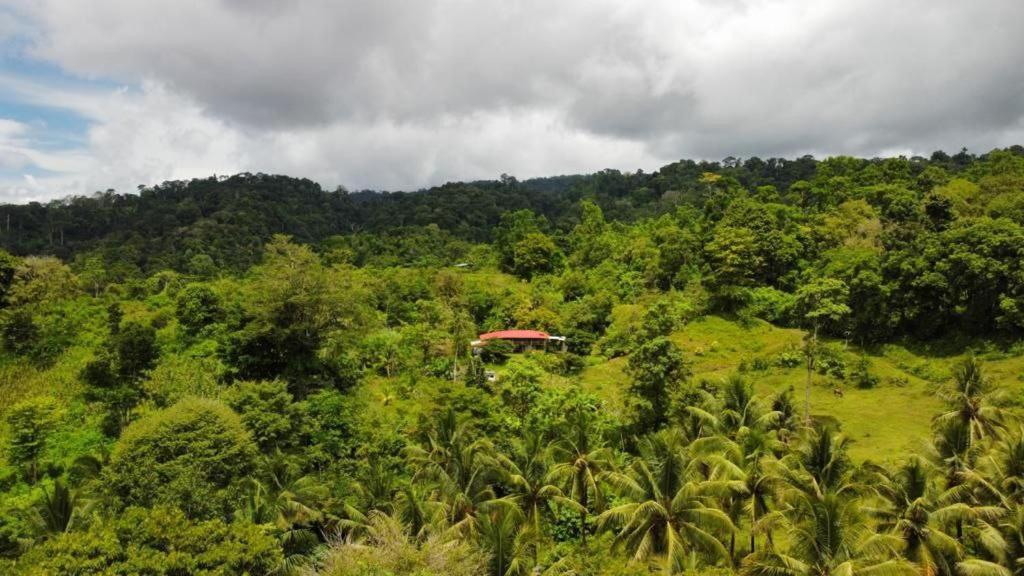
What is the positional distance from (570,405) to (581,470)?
9164 mm

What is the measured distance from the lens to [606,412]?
3484cm

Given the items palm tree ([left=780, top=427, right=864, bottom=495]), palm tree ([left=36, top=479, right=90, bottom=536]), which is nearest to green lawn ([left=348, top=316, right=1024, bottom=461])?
palm tree ([left=780, top=427, right=864, bottom=495])

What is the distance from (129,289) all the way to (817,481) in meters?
62.2

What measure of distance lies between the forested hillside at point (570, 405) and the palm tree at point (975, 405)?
11 centimetres

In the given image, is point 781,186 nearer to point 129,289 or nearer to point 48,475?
point 129,289

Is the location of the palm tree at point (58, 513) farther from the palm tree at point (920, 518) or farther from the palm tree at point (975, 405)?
the palm tree at point (975, 405)

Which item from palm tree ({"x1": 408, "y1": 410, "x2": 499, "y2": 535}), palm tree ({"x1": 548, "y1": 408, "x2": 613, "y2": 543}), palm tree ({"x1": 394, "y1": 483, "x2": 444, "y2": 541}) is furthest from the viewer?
palm tree ({"x1": 548, "y1": 408, "x2": 613, "y2": 543})

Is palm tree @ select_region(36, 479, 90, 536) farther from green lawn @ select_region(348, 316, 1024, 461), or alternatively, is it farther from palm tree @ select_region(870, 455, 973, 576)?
palm tree @ select_region(870, 455, 973, 576)

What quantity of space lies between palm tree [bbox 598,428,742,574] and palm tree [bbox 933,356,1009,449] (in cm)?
1067

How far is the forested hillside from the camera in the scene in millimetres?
18469

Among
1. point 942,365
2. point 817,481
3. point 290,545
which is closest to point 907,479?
point 817,481

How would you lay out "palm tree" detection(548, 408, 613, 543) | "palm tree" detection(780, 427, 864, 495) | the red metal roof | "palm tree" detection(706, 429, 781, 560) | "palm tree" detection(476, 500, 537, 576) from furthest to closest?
1. the red metal roof
2. "palm tree" detection(548, 408, 613, 543)
3. "palm tree" detection(706, 429, 781, 560)
4. "palm tree" detection(780, 427, 864, 495)
5. "palm tree" detection(476, 500, 537, 576)

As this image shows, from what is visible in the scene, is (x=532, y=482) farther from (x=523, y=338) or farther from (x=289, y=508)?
(x=523, y=338)

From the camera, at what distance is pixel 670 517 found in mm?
19062
